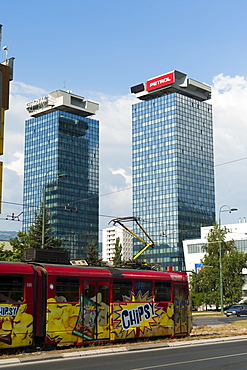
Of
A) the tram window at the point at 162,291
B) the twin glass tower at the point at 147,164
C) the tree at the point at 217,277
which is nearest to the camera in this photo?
the tram window at the point at 162,291

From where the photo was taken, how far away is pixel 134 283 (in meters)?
21.7

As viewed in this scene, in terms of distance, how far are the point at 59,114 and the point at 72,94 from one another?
1013 centimetres

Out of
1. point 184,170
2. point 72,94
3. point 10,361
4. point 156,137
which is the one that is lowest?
point 10,361

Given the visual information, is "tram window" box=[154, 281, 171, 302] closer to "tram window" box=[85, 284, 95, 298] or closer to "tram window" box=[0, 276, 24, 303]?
"tram window" box=[85, 284, 95, 298]

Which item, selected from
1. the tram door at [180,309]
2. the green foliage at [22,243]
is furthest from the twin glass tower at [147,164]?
the tram door at [180,309]

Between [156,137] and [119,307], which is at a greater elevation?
[156,137]

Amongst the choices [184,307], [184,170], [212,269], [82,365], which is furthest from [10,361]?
[184,170]

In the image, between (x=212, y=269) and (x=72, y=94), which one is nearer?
(x=212, y=269)

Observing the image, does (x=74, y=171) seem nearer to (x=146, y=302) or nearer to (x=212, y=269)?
(x=212, y=269)

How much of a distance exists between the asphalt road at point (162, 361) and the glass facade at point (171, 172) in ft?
461

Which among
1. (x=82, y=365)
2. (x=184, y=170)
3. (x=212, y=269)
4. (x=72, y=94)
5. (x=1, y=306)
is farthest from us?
(x=72, y=94)

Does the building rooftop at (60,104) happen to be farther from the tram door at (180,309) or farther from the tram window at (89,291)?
the tram window at (89,291)

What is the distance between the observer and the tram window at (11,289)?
1741cm

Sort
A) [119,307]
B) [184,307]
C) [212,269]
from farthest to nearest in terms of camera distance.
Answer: [212,269]
[184,307]
[119,307]
